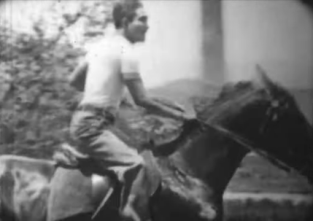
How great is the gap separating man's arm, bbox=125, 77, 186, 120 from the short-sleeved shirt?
3 cm

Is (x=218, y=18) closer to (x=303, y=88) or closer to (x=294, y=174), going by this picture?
(x=303, y=88)

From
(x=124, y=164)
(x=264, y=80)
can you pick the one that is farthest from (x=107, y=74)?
(x=264, y=80)

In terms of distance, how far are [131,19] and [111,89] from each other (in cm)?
32

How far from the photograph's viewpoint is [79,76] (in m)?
2.94

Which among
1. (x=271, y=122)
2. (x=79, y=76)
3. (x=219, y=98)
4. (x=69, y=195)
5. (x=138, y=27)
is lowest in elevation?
(x=69, y=195)

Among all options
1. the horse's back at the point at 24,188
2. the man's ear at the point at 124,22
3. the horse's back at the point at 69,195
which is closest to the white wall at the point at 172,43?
the man's ear at the point at 124,22

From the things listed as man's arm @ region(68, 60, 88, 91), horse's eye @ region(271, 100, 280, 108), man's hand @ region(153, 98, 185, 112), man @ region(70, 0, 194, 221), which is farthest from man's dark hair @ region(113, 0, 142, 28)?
horse's eye @ region(271, 100, 280, 108)

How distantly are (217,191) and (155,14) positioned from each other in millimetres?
808

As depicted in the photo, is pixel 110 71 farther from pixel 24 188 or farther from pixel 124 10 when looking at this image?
pixel 24 188

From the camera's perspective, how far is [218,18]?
9.66ft

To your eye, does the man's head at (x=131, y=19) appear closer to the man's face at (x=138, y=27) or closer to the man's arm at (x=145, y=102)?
the man's face at (x=138, y=27)

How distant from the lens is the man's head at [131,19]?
2.92 m

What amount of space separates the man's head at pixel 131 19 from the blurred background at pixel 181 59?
1.4 inches

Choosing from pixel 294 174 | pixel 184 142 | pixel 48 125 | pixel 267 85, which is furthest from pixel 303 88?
pixel 48 125
